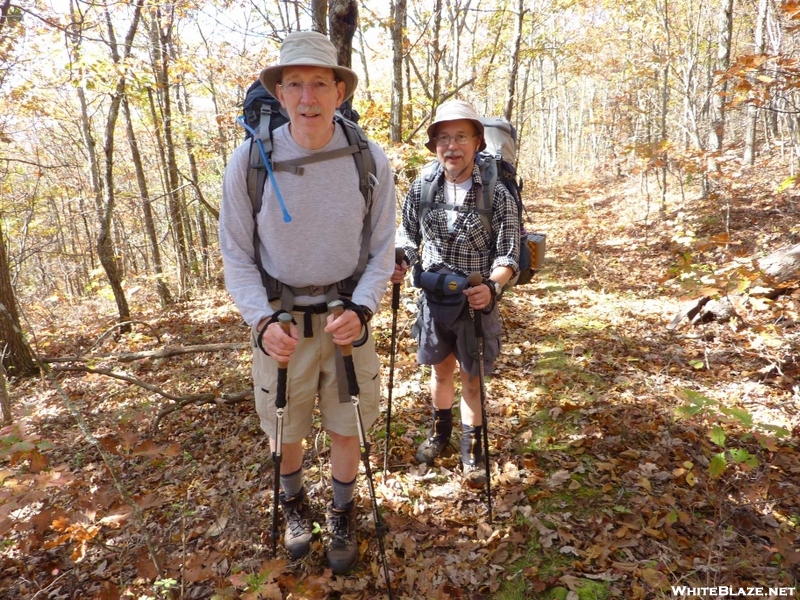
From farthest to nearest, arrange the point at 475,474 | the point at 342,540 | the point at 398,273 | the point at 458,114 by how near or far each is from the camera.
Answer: the point at 475,474
the point at 398,273
the point at 458,114
the point at 342,540

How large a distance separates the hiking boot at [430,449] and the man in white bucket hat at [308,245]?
1359mm

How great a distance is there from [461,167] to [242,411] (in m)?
3.86

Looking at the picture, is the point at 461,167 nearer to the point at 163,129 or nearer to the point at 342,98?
the point at 342,98

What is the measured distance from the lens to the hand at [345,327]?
240 centimetres

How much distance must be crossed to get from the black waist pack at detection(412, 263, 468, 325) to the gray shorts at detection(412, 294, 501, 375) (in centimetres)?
7

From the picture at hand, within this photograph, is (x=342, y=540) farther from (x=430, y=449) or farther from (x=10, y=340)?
(x=10, y=340)

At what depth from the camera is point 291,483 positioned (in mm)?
3072

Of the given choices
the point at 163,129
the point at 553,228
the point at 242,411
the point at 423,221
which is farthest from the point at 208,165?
the point at 423,221

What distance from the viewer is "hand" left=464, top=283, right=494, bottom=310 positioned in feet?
10.1

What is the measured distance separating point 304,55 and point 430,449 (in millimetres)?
3298

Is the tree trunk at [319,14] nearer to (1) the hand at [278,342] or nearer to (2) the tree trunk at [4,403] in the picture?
(1) the hand at [278,342]

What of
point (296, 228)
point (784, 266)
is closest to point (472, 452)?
point (296, 228)

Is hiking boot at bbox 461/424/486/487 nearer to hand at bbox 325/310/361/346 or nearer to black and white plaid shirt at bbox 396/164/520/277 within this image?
black and white plaid shirt at bbox 396/164/520/277

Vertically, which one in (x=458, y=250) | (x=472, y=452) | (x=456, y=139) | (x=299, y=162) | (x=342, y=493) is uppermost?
(x=456, y=139)
